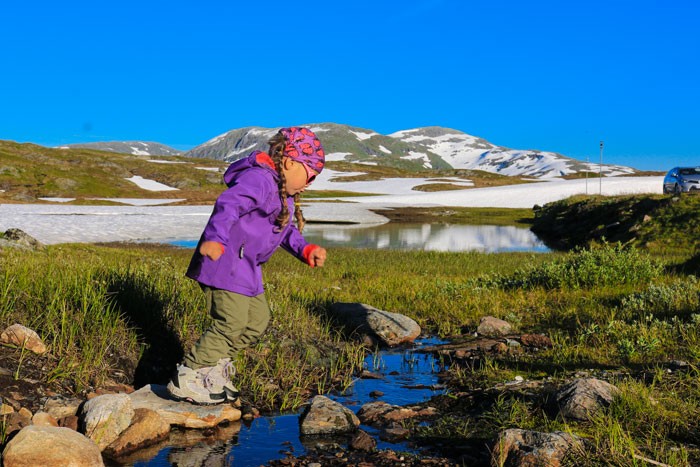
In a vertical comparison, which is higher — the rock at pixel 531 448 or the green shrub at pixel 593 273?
the green shrub at pixel 593 273

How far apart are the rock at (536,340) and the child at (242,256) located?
383cm

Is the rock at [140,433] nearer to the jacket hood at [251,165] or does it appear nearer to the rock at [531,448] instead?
the jacket hood at [251,165]

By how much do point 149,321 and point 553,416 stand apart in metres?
4.67

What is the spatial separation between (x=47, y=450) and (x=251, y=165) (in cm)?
271

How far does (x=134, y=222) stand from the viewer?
4197cm

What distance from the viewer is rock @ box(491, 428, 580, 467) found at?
3855mm

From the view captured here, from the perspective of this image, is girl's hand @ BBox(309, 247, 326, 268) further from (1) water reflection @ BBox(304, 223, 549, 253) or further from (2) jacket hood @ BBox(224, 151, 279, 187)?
(1) water reflection @ BBox(304, 223, 549, 253)

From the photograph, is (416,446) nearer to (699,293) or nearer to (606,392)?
(606,392)

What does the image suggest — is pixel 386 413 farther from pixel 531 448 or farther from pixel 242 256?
pixel 242 256

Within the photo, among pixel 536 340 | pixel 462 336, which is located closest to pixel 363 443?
pixel 536 340

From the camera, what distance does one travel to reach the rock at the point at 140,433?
14.8 feet

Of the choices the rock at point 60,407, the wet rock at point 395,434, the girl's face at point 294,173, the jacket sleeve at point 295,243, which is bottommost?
the wet rock at point 395,434

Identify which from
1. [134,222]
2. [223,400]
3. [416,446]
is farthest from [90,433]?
[134,222]

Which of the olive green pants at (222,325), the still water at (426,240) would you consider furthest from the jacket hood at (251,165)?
the still water at (426,240)
